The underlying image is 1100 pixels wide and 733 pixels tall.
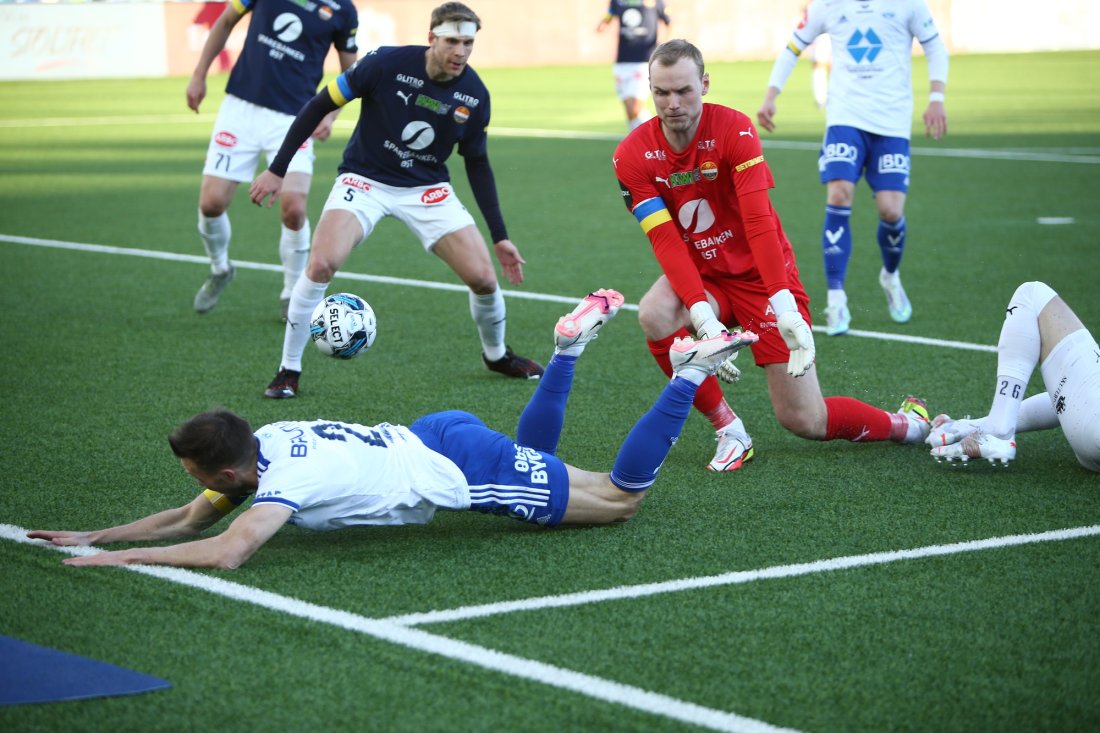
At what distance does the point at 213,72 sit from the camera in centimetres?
3422

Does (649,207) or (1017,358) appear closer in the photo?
(1017,358)

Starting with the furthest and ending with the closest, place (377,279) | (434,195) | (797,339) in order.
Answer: (377,279), (434,195), (797,339)

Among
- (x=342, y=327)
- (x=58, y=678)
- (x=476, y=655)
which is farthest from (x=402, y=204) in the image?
(x=58, y=678)

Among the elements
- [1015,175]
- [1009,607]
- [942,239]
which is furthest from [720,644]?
[1015,175]

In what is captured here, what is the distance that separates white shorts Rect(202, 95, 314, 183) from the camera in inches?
350

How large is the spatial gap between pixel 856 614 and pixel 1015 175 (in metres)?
13.1

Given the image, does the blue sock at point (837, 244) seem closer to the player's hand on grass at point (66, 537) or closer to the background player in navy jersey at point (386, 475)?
the background player in navy jersey at point (386, 475)

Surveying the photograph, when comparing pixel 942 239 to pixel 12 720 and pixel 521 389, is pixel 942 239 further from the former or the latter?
pixel 12 720

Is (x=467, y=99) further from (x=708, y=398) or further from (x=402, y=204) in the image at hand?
(x=708, y=398)

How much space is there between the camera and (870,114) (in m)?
8.91

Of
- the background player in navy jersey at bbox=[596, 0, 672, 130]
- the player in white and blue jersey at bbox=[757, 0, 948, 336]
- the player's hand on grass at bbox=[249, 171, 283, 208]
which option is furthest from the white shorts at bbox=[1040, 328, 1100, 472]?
the background player in navy jersey at bbox=[596, 0, 672, 130]

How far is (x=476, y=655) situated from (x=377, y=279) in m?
7.04

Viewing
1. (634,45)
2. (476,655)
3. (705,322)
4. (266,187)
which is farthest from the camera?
(634,45)

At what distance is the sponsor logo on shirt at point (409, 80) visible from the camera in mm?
7103
